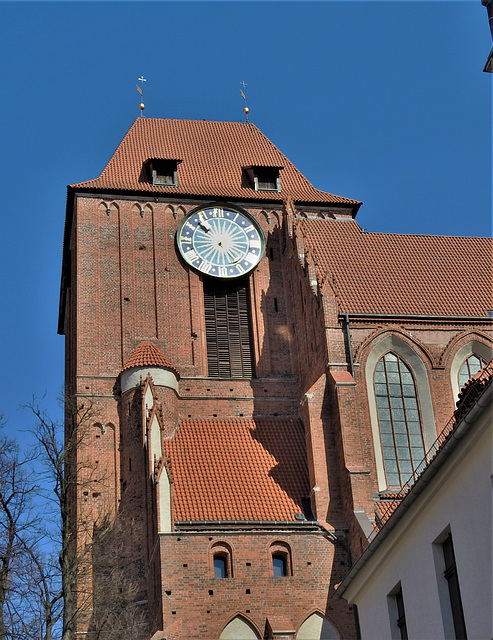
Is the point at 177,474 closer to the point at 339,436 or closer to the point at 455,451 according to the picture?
the point at 339,436

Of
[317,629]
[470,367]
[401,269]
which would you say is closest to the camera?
[317,629]

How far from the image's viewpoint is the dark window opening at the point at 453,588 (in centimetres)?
1925

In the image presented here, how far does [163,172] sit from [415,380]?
1298 centimetres

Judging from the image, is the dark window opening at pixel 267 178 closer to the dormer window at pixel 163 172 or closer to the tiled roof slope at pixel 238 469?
the dormer window at pixel 163 172

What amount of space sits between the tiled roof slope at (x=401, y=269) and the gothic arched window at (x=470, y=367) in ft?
4.75

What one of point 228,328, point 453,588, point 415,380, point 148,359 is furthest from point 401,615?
point 228,328

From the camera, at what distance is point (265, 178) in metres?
44.8

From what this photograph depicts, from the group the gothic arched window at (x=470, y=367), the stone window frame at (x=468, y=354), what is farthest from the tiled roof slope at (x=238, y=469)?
the gothic arched window at (x=470, y=367)

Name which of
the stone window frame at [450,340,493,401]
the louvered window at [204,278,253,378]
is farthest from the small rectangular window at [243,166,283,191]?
the stone window frame at [450,340,493,401]

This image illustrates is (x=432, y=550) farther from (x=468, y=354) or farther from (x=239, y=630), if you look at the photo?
(x=468, y=354)

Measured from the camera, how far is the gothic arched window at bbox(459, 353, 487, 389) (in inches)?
1465

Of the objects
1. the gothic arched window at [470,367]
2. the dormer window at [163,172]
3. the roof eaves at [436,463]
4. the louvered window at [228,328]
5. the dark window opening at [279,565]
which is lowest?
the roof eaves at [436,463]

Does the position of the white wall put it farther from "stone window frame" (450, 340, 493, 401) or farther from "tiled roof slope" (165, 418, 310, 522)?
"stone window frame" (450, 340, 493, 401)

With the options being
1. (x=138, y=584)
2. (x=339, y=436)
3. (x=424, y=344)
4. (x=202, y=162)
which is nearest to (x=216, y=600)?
(x=138, y=584)
